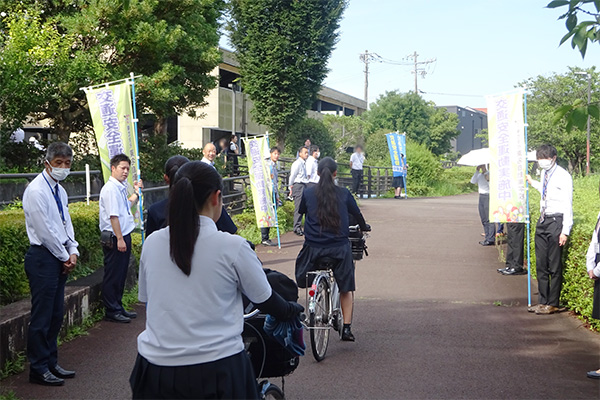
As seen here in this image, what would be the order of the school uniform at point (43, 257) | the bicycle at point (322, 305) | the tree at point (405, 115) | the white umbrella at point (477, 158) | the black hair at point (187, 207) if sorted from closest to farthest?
the black hair at point (187, 207), the school uniform at point (43, 257), the bicycle at point (322, 305), the white umbrella at point (477, 158), the tree at point (405, 115)

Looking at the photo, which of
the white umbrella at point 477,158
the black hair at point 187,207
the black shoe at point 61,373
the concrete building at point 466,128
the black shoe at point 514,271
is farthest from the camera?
the concrete building at point 466,128

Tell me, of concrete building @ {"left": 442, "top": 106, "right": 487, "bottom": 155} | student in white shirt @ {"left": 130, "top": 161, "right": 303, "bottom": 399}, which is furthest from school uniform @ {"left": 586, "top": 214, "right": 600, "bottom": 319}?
concrete building @ {"left": 442, "top": 106, "right": 487, "bottom": 155}

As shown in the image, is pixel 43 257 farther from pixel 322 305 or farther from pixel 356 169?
pixel 356 169

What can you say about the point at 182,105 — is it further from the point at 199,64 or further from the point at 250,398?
the point at 250,398

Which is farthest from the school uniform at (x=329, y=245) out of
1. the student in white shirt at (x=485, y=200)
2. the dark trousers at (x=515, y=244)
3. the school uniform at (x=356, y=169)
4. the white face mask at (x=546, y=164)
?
the school uniform at (x=356, y=169)

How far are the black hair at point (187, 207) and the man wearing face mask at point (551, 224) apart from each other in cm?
614

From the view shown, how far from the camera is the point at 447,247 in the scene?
1417 cm

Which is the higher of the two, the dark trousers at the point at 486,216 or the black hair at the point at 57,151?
the black hair at the point at 57,151

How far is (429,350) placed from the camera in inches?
271

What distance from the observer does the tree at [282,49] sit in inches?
1141

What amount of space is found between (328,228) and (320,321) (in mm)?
858

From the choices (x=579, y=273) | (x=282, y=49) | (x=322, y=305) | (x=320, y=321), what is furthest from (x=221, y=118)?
(x=320, y=321)

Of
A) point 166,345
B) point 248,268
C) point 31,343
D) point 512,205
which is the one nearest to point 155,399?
point 166,345

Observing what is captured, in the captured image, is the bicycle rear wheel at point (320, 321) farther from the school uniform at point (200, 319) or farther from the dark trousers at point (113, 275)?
the school uniform at point (200, 319)
